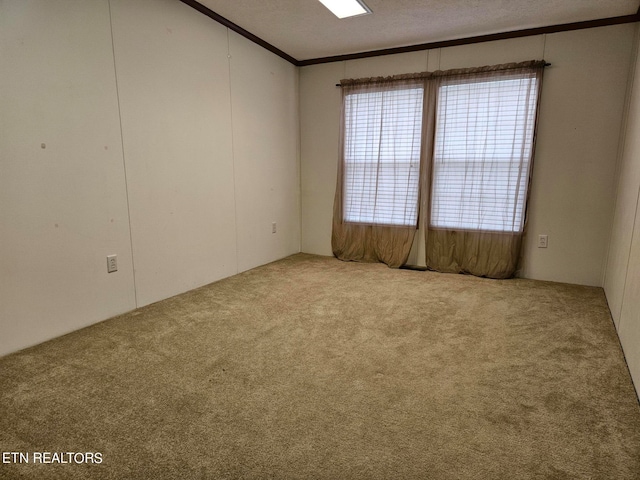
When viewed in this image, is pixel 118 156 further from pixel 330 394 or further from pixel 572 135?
pixel 572 135

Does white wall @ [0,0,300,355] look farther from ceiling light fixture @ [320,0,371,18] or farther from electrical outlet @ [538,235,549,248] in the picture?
electrical outlet @ [538,235,549,248]

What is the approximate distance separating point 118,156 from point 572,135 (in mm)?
3827

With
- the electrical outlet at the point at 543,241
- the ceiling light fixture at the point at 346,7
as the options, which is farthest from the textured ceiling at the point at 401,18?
the electrical outlet at the point at 543,241

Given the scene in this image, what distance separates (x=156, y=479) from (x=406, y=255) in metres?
3.27

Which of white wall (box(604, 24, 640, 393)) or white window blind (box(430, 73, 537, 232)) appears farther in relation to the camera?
white window blind (box(430, 73, 537, 232))

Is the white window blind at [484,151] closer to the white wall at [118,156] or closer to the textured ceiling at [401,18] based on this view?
the textured ceiling at [401,18]

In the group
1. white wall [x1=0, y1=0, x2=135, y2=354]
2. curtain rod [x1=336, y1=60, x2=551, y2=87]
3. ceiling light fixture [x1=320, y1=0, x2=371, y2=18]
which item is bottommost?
white wall [x1=0, y1=0, x2=135, y2=354]

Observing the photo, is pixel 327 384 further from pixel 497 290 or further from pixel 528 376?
pixel 497 290

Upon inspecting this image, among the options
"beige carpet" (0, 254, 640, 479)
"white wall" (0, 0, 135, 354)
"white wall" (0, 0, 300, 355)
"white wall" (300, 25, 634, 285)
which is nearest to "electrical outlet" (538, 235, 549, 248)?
Result: "white wall" (300, 25, 634, 285)

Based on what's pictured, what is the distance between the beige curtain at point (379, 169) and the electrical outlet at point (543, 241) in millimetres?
1202

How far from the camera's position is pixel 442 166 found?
3762 millimetres

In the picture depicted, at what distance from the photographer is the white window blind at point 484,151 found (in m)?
3.41

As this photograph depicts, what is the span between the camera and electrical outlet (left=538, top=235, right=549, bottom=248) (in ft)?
11.5

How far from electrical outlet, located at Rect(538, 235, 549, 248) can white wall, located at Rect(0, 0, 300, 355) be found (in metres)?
2.93
